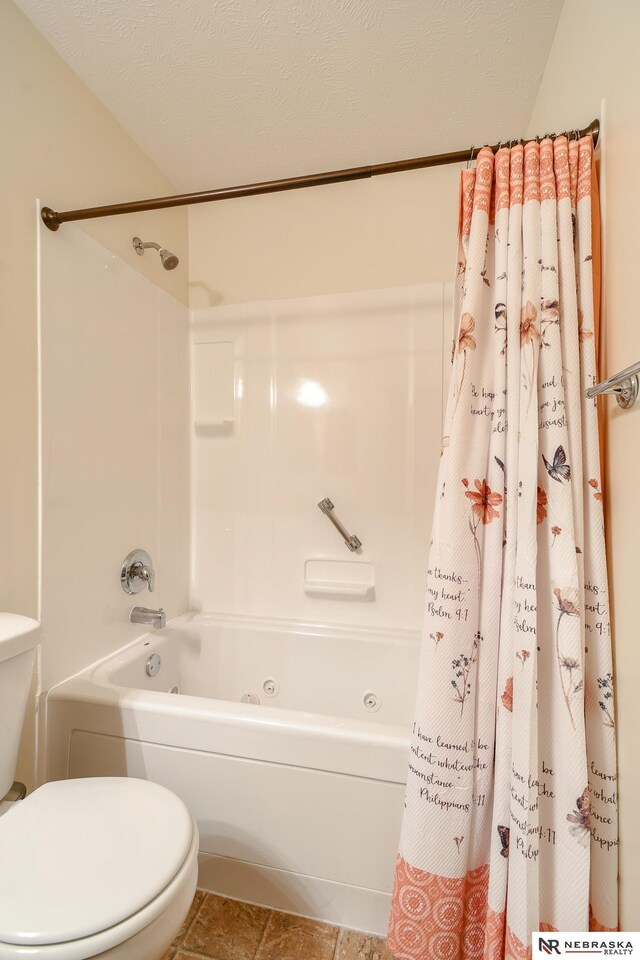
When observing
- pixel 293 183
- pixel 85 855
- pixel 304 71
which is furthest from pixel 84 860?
pixel 304 71

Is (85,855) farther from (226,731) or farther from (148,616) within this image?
(148,616)

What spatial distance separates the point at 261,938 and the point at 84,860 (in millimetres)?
687

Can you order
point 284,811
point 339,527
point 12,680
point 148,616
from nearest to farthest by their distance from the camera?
1. point 12,680
2. point 284,811
3. point 148,616
4. point 339,527

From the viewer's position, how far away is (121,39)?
1.33 metres

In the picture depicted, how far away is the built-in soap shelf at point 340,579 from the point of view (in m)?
1.95

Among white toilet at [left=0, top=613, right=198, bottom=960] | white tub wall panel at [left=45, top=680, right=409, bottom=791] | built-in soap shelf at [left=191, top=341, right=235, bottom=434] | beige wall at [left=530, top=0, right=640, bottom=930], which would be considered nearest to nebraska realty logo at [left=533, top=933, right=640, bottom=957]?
beige wall at [left=530, top=0, right=640, bottom=930]

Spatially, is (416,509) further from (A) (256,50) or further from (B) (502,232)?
(A) (256,50)

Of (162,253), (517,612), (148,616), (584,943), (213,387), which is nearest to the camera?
(584,943)

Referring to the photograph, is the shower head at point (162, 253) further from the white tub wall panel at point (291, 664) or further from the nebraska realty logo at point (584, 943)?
the nebraska realty logo at point (584, 943)

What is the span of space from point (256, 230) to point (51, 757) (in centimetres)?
218

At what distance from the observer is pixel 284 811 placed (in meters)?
1.20

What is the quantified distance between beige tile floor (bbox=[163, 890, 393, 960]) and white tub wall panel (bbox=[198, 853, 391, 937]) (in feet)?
0.07

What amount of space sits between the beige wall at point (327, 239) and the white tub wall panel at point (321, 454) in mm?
92

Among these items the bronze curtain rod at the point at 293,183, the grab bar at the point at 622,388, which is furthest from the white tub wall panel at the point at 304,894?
the bronze curtain rod at the point at 293,183
